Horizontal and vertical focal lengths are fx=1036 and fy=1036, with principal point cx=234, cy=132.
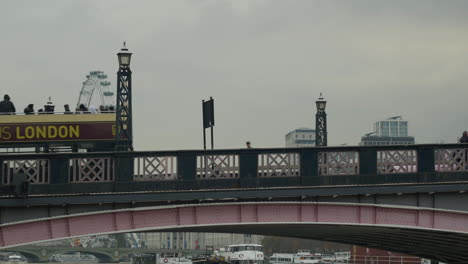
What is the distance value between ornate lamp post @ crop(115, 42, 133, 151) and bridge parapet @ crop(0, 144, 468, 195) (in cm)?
186

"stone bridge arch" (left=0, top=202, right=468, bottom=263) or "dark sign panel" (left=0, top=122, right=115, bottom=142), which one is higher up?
"dark sign panel" (left=0, top=122, right=115, bottom=142)

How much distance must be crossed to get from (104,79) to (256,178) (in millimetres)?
131069

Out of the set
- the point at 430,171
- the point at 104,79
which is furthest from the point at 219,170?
the point at 104,79

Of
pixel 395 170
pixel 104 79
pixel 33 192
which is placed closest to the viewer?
pixel 33 192

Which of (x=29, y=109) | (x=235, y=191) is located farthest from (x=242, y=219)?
(x=29, y=109)

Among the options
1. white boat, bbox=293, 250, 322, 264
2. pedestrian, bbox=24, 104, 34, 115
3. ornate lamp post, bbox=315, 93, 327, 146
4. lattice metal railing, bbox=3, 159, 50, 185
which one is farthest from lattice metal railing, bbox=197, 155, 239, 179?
white boat, bbox=293, 250, 322, 264

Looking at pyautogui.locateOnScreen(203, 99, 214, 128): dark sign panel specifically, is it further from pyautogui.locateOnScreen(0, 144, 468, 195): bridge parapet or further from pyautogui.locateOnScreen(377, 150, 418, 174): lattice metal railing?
pyautogui.locateOnScreen(377, 150, 418, 174): lattice metal railing

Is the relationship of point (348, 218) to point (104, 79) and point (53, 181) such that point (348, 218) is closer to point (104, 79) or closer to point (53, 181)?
point (53, 181)

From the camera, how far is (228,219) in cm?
3350

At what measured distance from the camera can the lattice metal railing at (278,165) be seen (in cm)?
3409

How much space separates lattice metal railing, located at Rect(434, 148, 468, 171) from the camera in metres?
Result: 35.3

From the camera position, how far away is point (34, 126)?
1522 inches

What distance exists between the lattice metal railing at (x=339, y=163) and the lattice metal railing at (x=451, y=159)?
2.89 metres

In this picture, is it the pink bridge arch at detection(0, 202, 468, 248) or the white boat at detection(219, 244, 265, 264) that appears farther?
→ the white boat at detection(219, 244, 265, 264)
